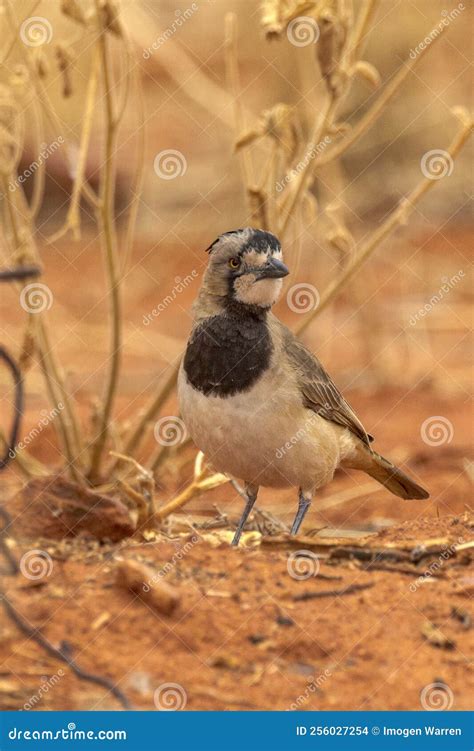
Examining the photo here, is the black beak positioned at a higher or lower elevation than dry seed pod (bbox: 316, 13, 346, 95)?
lower

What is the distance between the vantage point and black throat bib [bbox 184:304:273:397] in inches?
176

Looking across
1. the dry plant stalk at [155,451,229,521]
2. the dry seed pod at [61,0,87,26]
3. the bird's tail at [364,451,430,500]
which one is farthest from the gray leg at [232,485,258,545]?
the dry seed pod at [61,0,87,26]

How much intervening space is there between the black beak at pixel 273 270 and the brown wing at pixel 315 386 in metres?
0.39

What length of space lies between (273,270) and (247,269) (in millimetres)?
119

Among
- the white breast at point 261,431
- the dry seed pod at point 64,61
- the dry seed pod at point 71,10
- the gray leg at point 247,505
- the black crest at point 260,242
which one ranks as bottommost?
the gray leg at point 247,505

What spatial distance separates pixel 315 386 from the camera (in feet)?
15.7

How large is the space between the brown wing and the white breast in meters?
0.07

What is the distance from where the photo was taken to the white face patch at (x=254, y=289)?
4555 mm

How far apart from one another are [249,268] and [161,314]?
22.9ft

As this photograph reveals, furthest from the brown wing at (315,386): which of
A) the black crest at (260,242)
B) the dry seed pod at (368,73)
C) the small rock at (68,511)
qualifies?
the dry seed pod at (368,73)

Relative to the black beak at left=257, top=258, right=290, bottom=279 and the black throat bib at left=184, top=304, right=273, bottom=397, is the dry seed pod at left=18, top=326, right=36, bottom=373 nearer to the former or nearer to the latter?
the black throat bib at left=184, top=304, right=273, bottom=397

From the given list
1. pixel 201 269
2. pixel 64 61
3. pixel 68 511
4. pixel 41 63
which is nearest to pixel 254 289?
pixel 68 511

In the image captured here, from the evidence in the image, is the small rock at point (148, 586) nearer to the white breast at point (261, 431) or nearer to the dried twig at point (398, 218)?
the white breast at point (261, 431)

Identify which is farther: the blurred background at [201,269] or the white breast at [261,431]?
the white breast at [261,431]
